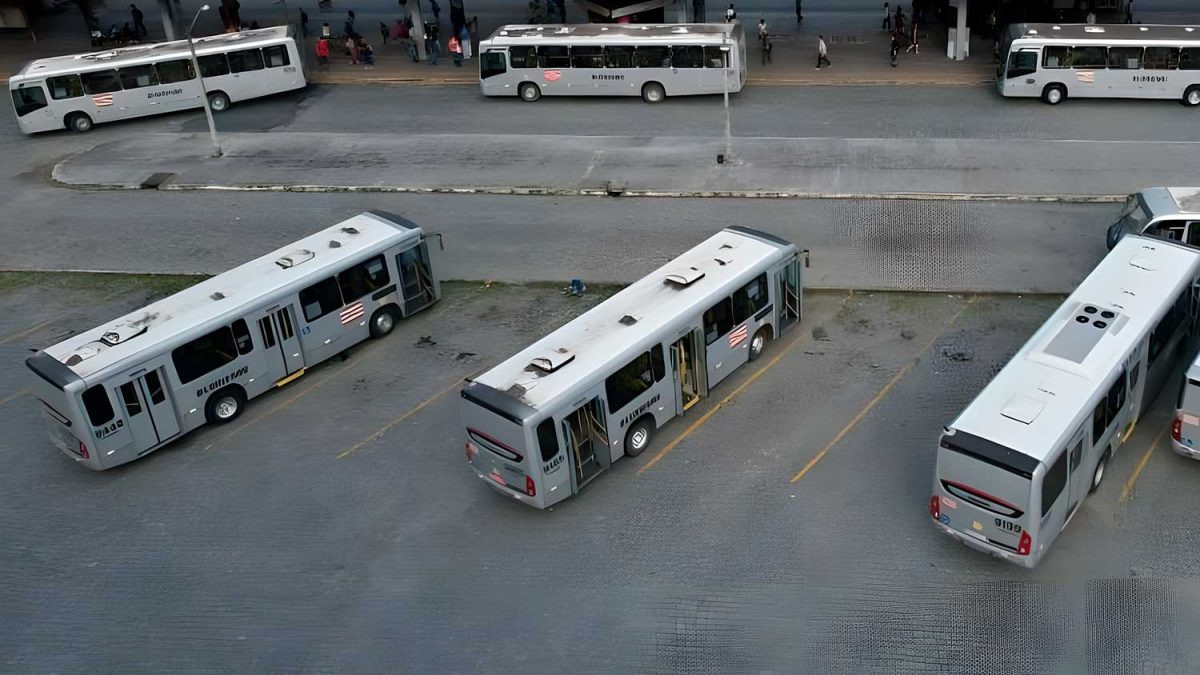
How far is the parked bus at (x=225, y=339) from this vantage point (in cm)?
2008

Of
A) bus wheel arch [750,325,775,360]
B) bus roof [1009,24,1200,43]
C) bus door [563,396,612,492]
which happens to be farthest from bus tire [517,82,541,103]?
bus door [563,396,612,492]

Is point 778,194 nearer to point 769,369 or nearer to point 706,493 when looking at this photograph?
point 769,369

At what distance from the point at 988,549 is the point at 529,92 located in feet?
93.4

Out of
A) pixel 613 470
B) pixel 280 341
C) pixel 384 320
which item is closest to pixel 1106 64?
pixel 613 470

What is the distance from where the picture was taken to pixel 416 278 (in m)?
25.1

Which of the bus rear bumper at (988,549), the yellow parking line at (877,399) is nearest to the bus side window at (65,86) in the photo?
the yellow parking line at (877,399)

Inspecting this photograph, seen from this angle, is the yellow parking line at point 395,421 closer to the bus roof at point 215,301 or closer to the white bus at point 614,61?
the bus roof at point 215,301

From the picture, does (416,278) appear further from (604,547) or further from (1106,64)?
(1106,64)

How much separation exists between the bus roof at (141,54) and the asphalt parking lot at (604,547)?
2028 cm

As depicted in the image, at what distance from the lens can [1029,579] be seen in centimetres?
1681

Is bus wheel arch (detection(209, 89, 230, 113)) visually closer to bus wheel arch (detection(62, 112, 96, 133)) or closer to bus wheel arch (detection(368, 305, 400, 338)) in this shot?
bus wheel arch (detection(62, 112, 96, 133))

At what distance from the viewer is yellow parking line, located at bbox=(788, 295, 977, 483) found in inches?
778

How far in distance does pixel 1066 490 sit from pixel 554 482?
820 cm

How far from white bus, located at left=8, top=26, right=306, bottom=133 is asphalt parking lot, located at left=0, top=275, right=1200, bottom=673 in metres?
19.9
